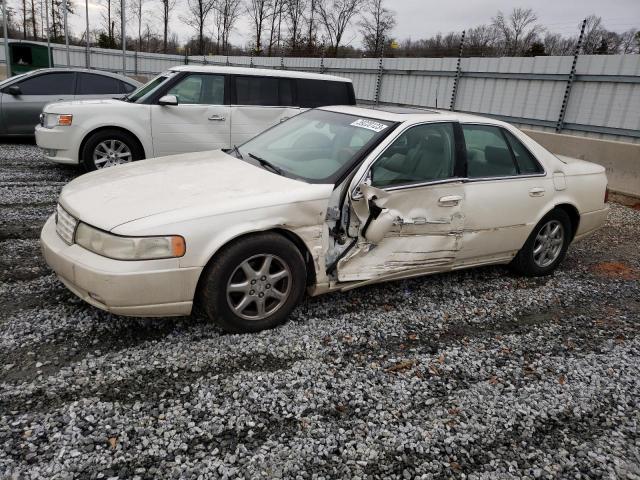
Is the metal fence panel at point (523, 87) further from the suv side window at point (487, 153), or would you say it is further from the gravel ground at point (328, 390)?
the gravel ground at point (328, 390)

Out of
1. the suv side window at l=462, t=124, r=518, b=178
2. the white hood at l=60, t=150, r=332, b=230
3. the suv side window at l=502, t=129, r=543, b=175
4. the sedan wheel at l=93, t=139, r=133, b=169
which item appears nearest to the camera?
the white hood at l=60, t=150, r=332, b=230

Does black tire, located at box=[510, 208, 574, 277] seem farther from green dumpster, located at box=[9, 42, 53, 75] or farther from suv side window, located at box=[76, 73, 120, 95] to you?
green dumpster, located at box=[9, 42, 53, 75]

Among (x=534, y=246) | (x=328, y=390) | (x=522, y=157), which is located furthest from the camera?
(x=534, y=246)

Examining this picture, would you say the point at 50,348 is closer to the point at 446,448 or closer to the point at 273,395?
the point at 273,395

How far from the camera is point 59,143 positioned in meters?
6.98

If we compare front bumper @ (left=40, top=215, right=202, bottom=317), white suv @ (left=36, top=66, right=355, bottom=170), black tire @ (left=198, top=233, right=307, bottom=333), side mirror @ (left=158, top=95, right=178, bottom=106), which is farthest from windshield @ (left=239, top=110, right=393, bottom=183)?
white suv @ (left=36, top=66, right=355, bottom=170)

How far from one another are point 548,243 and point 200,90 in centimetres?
530

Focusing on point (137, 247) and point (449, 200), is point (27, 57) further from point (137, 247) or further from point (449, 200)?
point (449, 200)

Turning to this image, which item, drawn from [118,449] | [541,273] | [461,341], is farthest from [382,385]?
[541,273]

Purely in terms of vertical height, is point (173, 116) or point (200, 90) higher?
point (200, 90)

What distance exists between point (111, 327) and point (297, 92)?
569cm

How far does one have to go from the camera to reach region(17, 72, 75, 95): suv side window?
9.08 m

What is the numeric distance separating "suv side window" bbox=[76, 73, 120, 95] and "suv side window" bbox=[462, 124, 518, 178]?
776 centimetres

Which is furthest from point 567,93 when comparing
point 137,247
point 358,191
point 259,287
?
point 137,247
